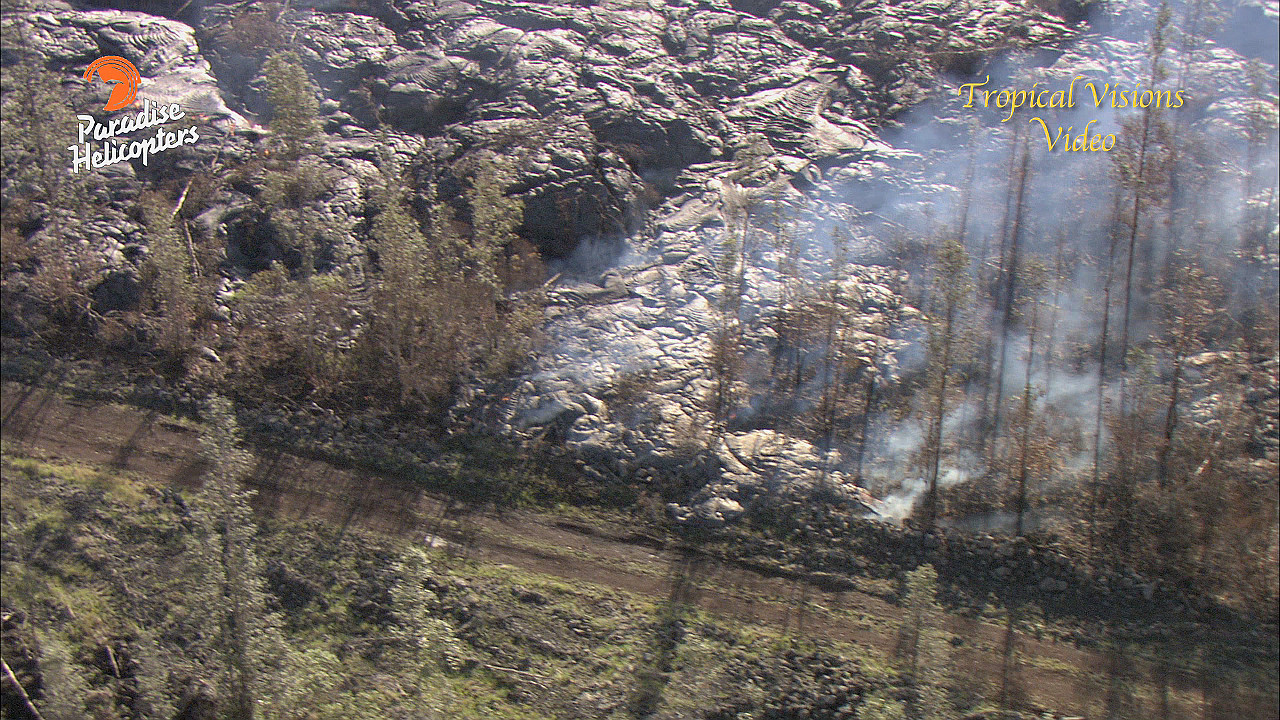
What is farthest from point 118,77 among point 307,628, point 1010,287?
point 1010,287

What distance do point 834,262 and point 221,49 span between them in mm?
15910

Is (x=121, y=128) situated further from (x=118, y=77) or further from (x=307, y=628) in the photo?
(x=307, y=628)

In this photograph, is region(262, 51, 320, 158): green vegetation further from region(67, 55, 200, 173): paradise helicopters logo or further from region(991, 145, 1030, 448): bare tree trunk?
region(991, 145, 1030, 448): bare tree trunk

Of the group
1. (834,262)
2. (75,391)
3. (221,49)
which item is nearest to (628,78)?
(834,262)

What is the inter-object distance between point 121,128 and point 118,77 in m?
1.81

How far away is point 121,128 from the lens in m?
21.0

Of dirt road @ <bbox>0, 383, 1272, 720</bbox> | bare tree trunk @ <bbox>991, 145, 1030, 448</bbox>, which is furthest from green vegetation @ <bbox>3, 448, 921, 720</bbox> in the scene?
bare tree trunk @ <bbox>991, 145, 1030, 448</bbox>

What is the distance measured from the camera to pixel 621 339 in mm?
17734

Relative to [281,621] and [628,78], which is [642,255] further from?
[281,621]

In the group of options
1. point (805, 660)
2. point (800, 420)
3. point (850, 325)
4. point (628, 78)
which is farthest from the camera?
point (628, 78)

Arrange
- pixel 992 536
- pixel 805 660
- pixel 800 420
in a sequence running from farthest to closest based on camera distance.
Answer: pixel 800 420 < pixel 992 536 < pixel 805 660

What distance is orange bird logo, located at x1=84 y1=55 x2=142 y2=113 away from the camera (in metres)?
21.4

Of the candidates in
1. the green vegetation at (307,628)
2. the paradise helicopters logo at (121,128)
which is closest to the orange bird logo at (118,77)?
the paradise helicopters logo at (121,128)

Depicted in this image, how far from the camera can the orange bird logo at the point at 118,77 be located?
2141 cm
